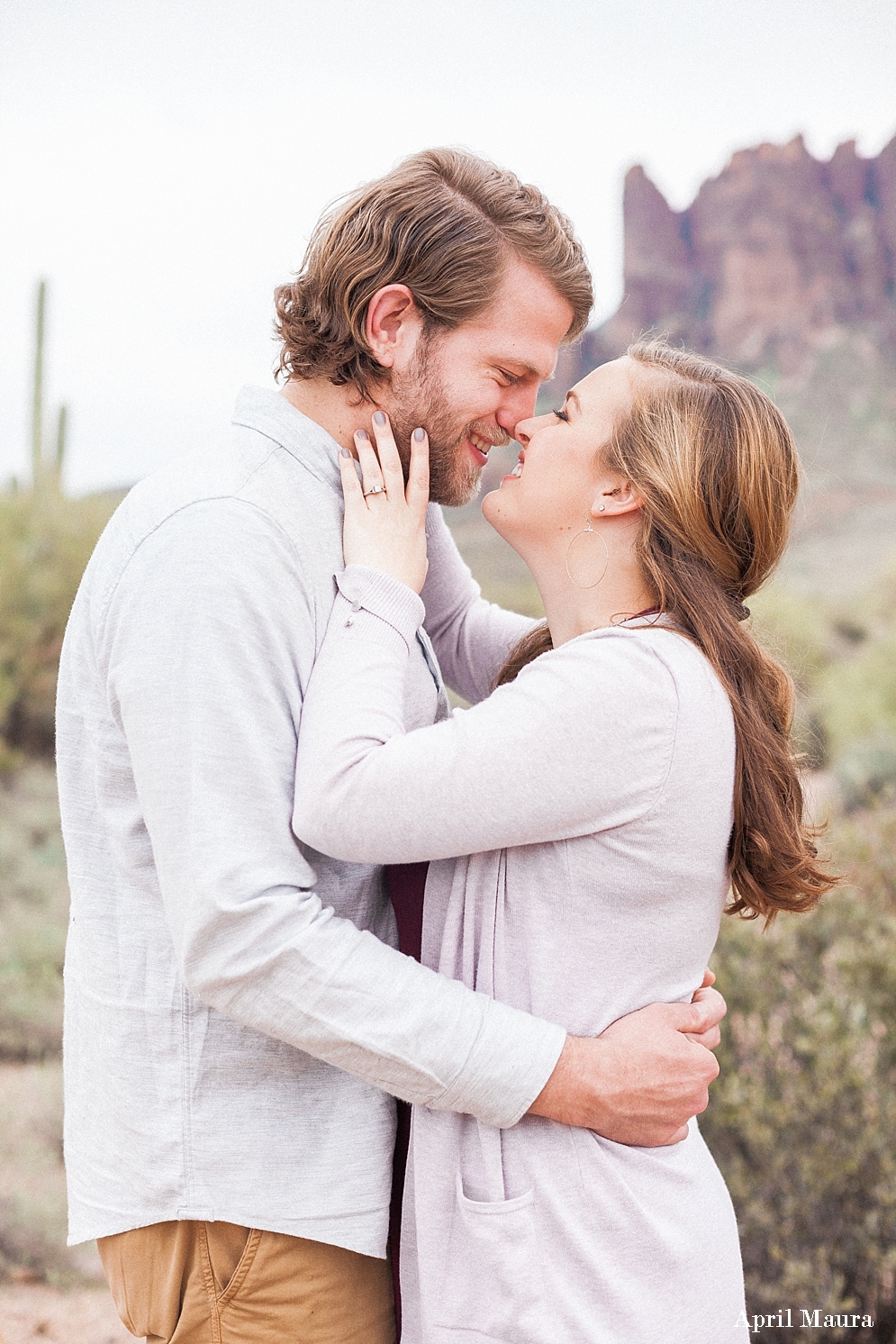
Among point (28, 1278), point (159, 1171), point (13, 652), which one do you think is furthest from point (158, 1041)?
point (13, 652)

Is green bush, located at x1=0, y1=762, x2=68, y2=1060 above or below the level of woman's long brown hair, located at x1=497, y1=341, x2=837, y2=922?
below

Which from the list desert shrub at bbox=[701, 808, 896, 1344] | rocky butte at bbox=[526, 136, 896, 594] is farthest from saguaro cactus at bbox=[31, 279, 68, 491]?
rocky butte at bbox=[526, 136, 896, 594]

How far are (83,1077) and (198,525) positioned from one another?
32.6 inches

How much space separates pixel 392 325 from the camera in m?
1.71

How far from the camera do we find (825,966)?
3.77 meters

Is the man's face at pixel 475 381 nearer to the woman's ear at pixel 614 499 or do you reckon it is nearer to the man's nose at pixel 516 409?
the man's nose at pixel 516 409

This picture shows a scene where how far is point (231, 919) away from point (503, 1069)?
0.38 meters

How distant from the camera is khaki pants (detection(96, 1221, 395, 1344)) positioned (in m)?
1.42

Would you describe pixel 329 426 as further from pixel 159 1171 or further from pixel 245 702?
pixel 159 1171

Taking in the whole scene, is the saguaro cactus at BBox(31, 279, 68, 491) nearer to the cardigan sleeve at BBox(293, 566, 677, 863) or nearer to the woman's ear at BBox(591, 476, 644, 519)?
the woman's ear at BBox(591, 476, 644, 519)

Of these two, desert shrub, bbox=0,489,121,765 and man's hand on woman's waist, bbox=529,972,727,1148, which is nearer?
man's hand on woman's waist, bbox=529,972,727,1148

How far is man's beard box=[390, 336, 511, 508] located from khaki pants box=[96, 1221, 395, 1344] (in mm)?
1145

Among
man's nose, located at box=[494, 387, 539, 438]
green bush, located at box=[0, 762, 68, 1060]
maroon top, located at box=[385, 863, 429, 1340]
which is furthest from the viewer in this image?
green bush, located at box=[0, 762, 68, 1060]

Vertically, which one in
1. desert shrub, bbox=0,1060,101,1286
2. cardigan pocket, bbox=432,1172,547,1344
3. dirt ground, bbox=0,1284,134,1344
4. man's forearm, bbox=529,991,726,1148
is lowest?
desert shrub, bbox=0,1060,101,1286
